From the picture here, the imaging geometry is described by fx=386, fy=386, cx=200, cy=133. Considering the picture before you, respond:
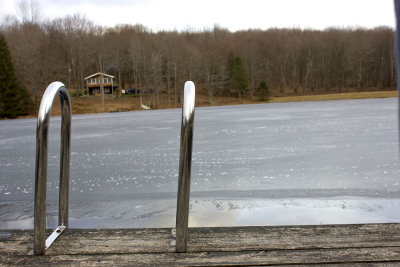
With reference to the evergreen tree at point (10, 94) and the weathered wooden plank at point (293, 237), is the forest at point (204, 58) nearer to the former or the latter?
the evergreen tree at point (10, 94)

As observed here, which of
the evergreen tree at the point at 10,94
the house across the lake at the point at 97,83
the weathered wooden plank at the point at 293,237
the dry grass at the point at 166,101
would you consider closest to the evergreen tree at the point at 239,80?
the dry grass at the point at 166,101

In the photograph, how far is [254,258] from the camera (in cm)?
179

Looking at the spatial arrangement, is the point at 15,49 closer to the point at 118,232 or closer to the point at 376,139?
the point at 376,139

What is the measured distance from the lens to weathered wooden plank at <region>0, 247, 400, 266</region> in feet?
5.75

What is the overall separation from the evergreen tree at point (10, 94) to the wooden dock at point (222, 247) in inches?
1330

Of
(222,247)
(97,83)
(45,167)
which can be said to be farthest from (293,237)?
(97,83)

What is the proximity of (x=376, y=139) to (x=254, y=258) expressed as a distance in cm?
677

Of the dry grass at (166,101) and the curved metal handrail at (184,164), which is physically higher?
the curved metal handrail at (184,164)

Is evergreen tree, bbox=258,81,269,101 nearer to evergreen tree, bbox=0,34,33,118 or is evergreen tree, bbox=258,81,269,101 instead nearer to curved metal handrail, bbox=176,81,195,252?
evergreen tree, bbox=0,34,33,118

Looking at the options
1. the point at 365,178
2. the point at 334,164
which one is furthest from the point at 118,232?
the point at 334,164

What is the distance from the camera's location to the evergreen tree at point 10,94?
32469 millimetres

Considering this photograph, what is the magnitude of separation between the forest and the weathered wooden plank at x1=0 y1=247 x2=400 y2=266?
41.4 m

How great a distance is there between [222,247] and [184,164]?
0.47 meters

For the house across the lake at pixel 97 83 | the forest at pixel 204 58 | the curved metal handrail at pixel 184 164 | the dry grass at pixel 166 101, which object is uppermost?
the forest at pixel 204 58
